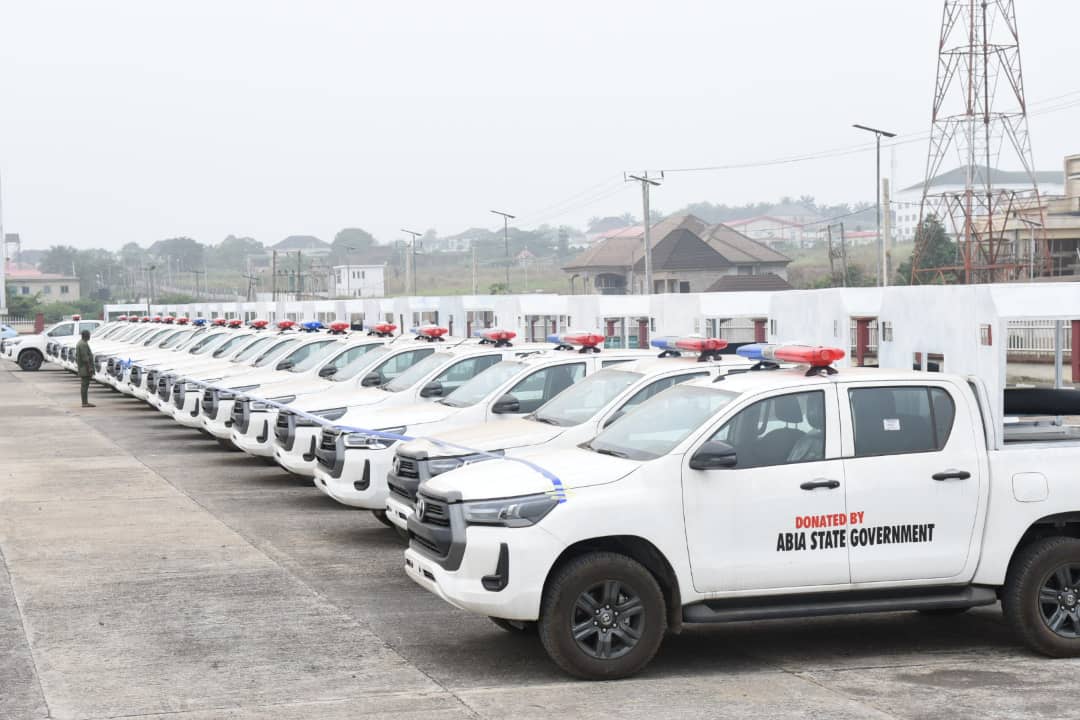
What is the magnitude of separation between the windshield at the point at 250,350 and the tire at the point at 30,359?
2603cm

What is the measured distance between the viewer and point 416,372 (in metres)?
15.8

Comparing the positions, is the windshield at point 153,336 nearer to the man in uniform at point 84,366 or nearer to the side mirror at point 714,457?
the man in uniform at point 84,366

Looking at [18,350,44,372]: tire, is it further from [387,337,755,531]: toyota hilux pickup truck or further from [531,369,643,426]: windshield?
[531,369,643,426]: windshield

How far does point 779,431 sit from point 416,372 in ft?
26.4

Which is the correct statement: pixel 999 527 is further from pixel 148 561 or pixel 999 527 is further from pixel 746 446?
pixel 148 561

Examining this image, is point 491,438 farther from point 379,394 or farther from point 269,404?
point 269,404

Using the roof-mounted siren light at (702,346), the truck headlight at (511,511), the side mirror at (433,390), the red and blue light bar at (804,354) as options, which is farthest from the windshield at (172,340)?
the truck headlight at (511,511)

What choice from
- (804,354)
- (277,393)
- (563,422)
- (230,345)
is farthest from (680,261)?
(804,354)

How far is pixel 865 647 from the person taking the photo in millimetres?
8711

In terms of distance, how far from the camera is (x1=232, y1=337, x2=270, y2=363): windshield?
970 inches

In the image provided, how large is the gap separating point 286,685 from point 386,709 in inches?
30.3

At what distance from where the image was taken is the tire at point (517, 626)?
825 centimetres

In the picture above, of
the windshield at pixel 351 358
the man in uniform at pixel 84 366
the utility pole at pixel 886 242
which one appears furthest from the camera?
the utility pole at pixel 886 242

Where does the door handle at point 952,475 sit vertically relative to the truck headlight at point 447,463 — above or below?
above
